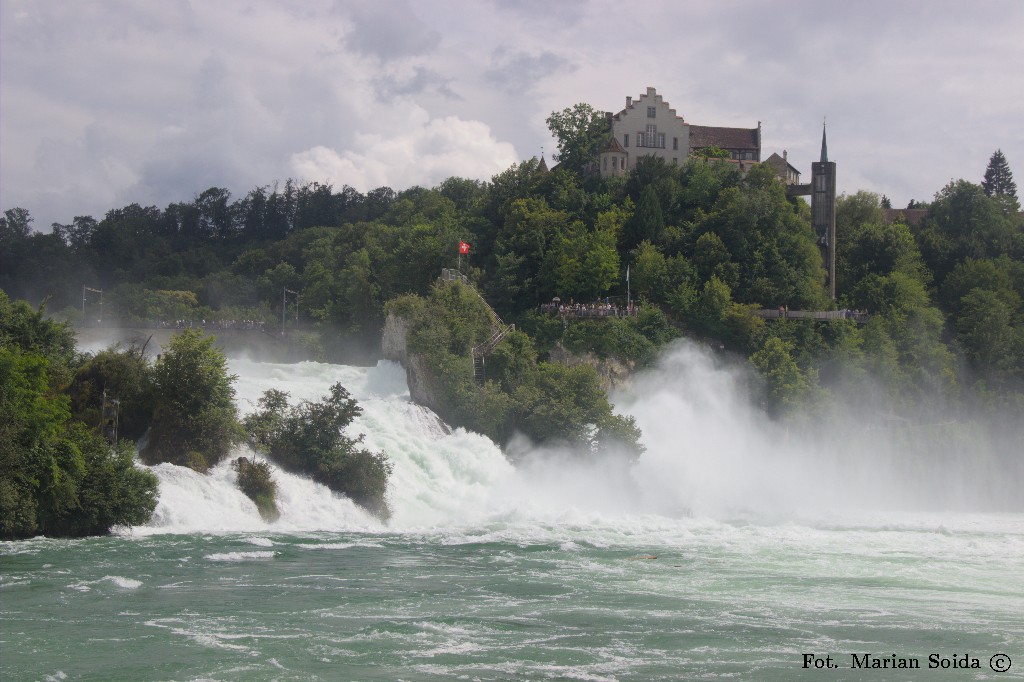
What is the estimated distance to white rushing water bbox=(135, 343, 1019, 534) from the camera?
3750cm

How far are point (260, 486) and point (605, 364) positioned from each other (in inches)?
1055

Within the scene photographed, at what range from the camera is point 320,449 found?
39.4m

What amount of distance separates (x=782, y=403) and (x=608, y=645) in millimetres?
39236

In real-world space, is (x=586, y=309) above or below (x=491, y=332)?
above

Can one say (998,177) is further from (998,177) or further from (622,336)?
(622,336)

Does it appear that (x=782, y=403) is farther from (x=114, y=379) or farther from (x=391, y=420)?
(x=114, y=379)

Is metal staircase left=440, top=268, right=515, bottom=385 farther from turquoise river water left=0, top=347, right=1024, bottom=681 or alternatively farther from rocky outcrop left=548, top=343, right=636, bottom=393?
turquoise river water left=0, top=347, right=1024, bottom=681

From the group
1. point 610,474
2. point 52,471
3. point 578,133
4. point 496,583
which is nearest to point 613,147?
point 578,133

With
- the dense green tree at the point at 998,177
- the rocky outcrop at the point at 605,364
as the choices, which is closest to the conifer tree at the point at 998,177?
the dense green tree at the point at 998,177

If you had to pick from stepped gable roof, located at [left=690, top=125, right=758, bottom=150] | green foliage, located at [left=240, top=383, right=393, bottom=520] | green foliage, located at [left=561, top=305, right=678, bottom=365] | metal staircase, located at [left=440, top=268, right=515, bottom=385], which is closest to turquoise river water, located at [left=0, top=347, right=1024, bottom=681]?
green foliage, located at [left=240, top=383, right=393, bottom=520]

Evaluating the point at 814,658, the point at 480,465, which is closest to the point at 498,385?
the point at 480,465

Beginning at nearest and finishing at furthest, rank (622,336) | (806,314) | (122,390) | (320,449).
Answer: (122,390) → (320,449) → (622,336) → (806,314)

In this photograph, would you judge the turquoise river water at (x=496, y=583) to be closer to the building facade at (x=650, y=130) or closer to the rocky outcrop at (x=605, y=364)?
the rocky outcrop at (x=605, y=364)

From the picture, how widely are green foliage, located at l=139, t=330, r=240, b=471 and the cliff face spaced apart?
535 inches
